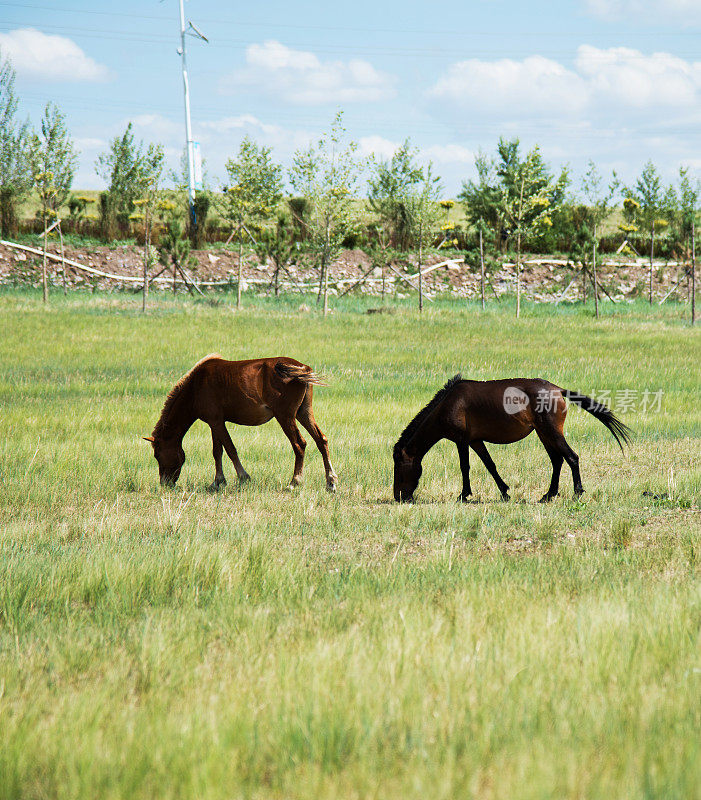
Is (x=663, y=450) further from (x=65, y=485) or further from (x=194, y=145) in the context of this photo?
(x=194, y=145)

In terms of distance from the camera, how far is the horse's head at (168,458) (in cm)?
952

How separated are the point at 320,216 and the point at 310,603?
1535 inches

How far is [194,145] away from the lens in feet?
186

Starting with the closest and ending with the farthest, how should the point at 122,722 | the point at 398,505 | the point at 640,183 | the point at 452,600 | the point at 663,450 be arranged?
the point at 122,722
the point at 452,600
the point at 398,505
the point at 663,450
the point at 640,183

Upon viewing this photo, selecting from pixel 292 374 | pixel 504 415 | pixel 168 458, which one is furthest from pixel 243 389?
pixel 504 415

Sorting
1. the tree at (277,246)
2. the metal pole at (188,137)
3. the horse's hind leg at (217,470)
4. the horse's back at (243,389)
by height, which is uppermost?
the metal pole at (188,137)

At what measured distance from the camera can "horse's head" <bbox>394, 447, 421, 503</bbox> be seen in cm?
863

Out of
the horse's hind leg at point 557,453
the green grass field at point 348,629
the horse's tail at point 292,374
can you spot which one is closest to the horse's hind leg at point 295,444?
the green grass field at point 348,629

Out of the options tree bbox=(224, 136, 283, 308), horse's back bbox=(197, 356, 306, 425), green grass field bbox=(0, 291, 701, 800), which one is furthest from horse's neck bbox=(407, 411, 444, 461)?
tree bbox=(224, 136, 283, 308)

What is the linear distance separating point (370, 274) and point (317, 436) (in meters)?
42.8

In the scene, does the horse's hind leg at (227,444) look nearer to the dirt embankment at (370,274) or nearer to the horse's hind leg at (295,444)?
the horse's hind leg at (295,444)

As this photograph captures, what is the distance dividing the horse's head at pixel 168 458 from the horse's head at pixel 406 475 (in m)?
2.75

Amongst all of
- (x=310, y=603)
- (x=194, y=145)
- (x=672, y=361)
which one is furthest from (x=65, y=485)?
(x=194, y=145)

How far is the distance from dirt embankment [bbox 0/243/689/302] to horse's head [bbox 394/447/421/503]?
36.7 m
